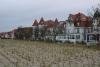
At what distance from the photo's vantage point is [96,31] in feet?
197

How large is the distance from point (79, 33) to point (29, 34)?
33634 millimetres

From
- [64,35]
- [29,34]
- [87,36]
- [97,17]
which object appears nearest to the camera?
[97,17]

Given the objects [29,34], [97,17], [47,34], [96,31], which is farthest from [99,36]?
[29,34]

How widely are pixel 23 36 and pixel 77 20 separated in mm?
30016

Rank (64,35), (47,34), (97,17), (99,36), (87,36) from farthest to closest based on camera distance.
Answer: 1. (47,34)
2. (64,35)
3. (87,36)
4. (99,36)
5. (97,17)

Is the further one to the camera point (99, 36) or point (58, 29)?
point (58, 29)

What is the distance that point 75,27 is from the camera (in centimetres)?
7556

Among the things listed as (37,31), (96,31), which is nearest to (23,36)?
(37,31)

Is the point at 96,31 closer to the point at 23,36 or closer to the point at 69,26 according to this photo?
the point at 69,26

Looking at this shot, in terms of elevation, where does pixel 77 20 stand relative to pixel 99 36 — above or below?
above

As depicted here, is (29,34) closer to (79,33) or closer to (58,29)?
(58,29)

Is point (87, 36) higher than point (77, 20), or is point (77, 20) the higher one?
point (77, 20)

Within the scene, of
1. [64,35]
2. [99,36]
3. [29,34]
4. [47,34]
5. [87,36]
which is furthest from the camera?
[29,34]

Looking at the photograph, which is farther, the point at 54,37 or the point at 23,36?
the point at 23,36
